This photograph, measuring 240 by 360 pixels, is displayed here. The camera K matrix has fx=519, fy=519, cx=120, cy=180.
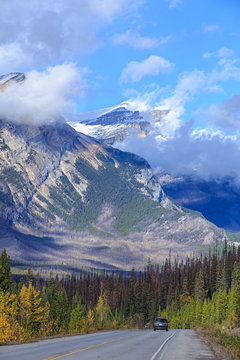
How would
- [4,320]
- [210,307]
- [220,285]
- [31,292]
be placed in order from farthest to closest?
1. [220,285]
2. [210,307]
3. [31,292]
4. [4,320]

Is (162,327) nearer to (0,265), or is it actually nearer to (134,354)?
(0,265)

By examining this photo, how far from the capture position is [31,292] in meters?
69.4

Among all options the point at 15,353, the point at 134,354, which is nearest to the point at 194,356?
the point at 134,354

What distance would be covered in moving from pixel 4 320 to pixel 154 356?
15.0m

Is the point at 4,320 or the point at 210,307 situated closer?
the point at 4,320

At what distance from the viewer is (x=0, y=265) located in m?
79.1

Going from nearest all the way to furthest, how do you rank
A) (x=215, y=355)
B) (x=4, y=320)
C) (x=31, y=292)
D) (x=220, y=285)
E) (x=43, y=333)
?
(x=215, y=355) < (x=4, y=320) < (x=43, y=333) < (x=31, y=292) < (x=220, y=285)

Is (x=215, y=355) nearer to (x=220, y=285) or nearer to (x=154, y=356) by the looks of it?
(x=154, y=356)

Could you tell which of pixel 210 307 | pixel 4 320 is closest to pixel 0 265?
→ pixel 4 320

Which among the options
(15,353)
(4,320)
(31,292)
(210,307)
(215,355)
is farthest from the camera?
(210,307)

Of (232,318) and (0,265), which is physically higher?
(0,265)

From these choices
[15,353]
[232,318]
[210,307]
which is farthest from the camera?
[210,307]

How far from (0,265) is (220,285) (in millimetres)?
119111

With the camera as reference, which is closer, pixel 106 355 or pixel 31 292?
pixel 106 355
